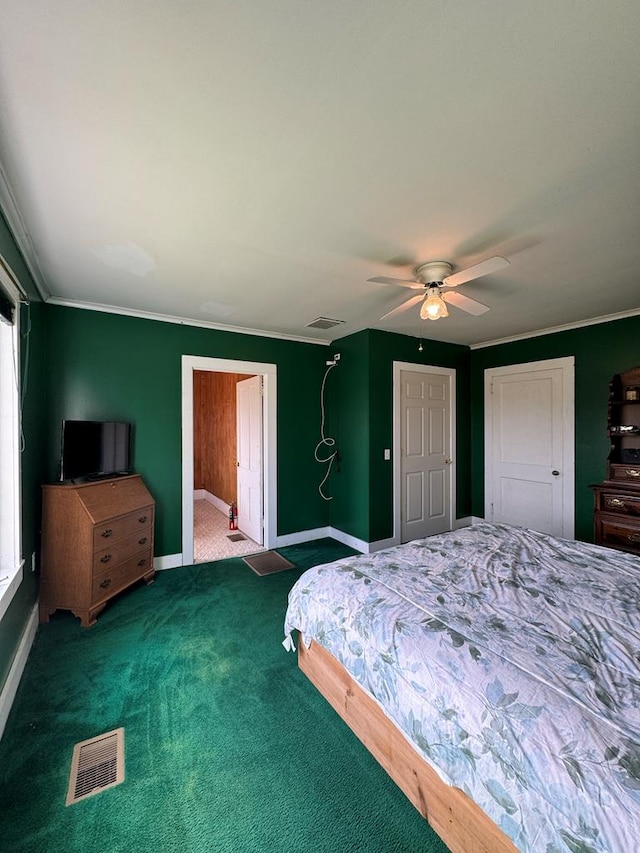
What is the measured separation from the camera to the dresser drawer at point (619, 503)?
3.19m

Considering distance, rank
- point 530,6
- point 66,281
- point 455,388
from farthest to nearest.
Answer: point 455,388, point 66,281, point 530,6

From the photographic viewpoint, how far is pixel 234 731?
5.72 ft

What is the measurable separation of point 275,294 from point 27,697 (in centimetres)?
Answer: 309

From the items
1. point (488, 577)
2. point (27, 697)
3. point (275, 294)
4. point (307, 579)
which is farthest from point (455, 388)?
point (27, 697)

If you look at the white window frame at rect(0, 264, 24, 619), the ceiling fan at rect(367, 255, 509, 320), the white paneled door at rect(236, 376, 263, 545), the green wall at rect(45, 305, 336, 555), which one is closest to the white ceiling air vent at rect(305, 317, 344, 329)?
the green wall at rect(45, 305, 336, 555)

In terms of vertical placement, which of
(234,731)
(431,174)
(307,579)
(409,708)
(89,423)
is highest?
(431,174)

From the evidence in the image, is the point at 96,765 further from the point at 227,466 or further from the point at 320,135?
the point at 227,466

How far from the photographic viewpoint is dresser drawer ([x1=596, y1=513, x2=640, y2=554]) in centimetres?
318

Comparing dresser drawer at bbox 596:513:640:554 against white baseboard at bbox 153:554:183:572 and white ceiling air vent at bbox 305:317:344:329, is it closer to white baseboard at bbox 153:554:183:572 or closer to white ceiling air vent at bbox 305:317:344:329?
white ceiling air vent at bbox 305:317:344:329

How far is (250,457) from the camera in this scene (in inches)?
181

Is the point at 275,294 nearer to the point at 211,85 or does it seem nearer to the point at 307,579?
the point at 211,85

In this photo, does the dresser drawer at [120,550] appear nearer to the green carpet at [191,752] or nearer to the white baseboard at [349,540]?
the green carpet at [191,752]

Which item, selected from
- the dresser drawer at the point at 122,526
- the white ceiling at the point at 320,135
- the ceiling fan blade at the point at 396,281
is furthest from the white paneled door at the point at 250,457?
the ceiling fan blade at the point at 396,281

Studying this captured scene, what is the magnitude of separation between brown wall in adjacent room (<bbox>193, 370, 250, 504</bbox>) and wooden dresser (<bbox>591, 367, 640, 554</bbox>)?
14.4 feet
